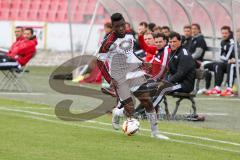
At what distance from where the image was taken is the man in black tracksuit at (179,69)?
1809 centimetres

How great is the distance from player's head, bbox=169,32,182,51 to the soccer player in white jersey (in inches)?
133

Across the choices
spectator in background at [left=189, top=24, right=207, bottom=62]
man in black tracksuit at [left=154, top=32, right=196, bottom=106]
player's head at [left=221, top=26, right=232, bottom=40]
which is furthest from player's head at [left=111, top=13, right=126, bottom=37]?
spectator in background at [left=189, top=24, right=207, bottom=62]

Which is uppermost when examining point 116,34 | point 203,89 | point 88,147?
point 116,34

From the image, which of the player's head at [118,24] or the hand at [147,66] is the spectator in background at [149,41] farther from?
the player's head at [118,24]

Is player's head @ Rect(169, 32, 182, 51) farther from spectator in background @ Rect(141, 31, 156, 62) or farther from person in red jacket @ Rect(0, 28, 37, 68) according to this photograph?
person in red jacket @ Rect(0, 28, 37, 68)

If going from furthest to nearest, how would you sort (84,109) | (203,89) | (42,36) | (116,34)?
(42,36) < (203,89) < (84,109) < (116,34)

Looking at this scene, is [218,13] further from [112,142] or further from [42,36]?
[112,142]

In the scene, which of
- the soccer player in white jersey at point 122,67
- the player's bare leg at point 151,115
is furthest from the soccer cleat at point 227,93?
the player's bare leg at point 151,115

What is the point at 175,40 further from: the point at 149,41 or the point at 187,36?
the point at 187,36

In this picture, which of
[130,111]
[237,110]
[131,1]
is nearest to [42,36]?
[131,1]

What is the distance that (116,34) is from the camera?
46.4 ft

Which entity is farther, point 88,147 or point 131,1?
point 131,1

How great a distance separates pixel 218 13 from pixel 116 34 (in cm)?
1478

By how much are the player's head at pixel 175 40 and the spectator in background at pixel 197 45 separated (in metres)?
8.35
